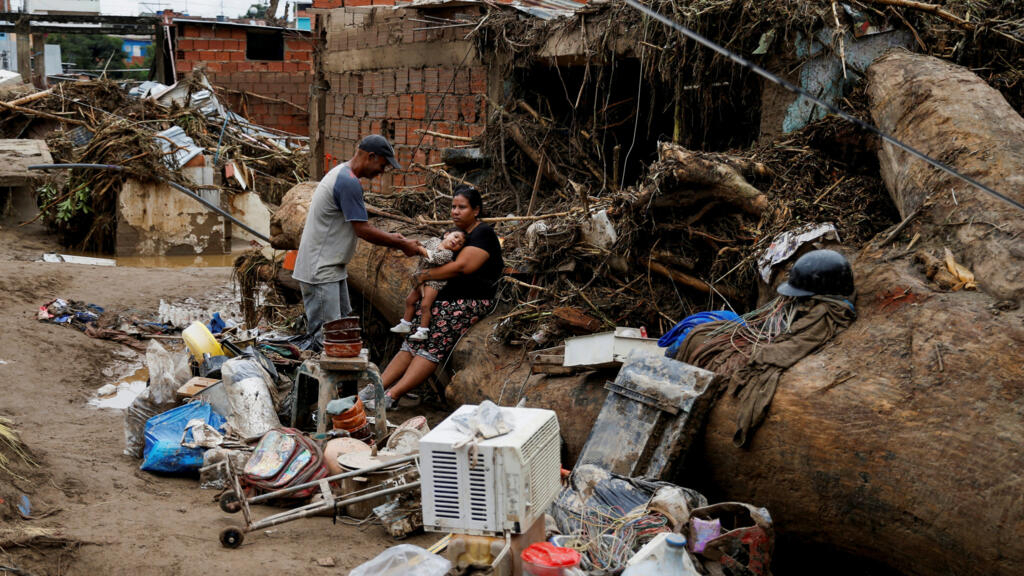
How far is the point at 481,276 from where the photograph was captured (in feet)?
19.8

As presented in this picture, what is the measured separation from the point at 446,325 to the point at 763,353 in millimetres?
2581

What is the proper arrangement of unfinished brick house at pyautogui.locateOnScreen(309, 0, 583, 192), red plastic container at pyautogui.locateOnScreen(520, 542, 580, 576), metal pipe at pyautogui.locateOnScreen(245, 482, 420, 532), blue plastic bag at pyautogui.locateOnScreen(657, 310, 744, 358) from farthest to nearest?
unfinished brick house at pyautogui.locateOnScreen(309, 0, 583, 192) → blue plastic bag at pyautogui.locateOnScreen(657, 310, 744, 358) → metal pipe at pyautogui.locateOnScreen(245, 482, 420, 532) → red plastic container at pyautogui.locateOnScreen(520, 542, 580, 576)

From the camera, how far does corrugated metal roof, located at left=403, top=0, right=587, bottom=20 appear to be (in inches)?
341

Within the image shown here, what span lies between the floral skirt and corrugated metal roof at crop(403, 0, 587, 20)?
12.1ft

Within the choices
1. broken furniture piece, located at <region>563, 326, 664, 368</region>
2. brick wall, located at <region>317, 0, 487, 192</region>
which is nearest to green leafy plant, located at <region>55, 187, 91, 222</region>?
brick wall, located at <region>317, 0, 487, 192</region>

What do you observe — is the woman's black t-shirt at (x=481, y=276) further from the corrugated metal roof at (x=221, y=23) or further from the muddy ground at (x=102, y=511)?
the corrugated metal roof at (x=221, y=23)

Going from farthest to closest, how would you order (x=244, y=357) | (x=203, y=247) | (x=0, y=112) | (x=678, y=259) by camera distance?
(x=0, y=112), (x=203, y=247), (x=244, y=357), (x=678, y=259)

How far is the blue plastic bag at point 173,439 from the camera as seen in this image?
194 inches

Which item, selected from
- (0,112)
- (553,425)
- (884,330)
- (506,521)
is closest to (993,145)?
(884,330)

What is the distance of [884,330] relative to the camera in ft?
12.4

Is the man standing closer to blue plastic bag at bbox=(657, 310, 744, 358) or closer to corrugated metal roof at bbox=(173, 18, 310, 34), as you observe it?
blue plastic bag at bbox=(657, 310, 744, 358)

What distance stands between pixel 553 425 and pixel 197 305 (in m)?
8.11

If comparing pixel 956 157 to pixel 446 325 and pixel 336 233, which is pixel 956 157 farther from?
pixel 336 233

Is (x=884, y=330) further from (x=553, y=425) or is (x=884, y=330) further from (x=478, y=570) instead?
(x=478, y=570)
